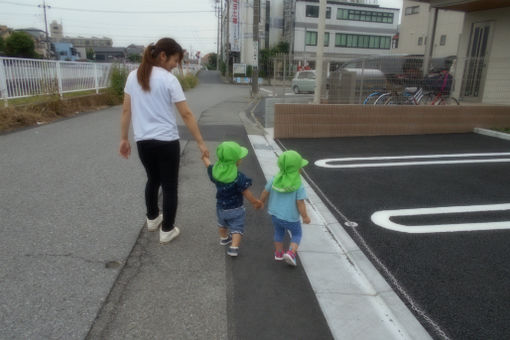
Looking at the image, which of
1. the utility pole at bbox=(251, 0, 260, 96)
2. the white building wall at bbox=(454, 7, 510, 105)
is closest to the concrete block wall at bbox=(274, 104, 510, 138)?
the white building wall at bbox=(454, 7, 510, 105)

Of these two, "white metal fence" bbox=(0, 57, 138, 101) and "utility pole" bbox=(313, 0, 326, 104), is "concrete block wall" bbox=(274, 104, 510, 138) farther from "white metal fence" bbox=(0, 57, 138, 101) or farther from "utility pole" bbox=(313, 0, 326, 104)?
"white metal fence" bbox=(0, 57, 138, 101)

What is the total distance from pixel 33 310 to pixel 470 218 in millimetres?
3958

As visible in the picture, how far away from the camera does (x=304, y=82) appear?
2275 cm

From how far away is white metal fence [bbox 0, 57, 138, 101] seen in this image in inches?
329

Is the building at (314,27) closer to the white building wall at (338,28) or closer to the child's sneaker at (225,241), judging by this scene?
the white building wall at (338,28)

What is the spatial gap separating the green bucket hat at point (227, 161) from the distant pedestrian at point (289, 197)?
0.30 m

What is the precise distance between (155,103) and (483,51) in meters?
12.0

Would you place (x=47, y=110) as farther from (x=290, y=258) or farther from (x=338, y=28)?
(x=338, y=28)

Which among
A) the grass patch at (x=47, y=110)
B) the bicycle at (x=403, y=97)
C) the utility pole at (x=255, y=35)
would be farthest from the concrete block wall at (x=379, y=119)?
the utility pole at (x=255, y=35)

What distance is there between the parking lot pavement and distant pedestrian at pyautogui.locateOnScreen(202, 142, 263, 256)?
3.73 feet

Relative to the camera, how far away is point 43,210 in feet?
11.8

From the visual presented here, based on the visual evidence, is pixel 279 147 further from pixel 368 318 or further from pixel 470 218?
pixel 368 318

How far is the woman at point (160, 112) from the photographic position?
8.96 ft

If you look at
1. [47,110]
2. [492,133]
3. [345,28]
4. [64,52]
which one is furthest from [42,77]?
[64,52]
